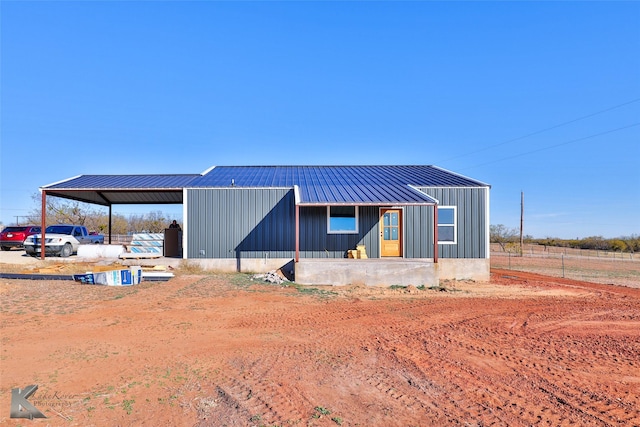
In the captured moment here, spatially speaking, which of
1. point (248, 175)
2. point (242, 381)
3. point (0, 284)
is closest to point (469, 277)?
point (248, 175)

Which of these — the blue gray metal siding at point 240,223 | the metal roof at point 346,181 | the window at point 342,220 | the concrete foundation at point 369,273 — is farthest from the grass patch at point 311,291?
the window at point 342,220

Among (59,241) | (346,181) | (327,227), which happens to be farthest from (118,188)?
(346,181)

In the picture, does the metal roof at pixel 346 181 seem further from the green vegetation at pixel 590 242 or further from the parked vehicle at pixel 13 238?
the green vegetation at pixel 590 242

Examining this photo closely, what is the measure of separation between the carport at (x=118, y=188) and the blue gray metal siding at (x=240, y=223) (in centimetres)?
144

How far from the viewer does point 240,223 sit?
15.4 meters

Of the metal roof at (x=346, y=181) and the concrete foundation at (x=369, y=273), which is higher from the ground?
the metal roof at (x=346, y=181)

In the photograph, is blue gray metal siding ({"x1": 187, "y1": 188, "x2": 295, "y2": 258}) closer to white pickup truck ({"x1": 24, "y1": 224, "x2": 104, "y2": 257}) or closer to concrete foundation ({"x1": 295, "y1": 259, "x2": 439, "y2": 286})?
concrete foundation ({"x1": 295, "y1": 259, "x2": 439, "y2": 286})

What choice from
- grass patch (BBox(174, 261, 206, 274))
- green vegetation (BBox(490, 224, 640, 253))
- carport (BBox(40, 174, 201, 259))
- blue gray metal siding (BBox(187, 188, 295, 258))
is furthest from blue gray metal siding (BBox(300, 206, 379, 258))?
green vegetation (BBox(490, 224, 640, 253))

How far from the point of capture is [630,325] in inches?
317

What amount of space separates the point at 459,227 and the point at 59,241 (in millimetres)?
18573

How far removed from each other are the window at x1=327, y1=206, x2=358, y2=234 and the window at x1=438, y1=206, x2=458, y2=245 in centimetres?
362

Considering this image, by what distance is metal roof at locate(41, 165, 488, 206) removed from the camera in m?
14.1

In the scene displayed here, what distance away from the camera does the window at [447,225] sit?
15459 mm

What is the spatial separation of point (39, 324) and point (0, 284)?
5.36 metres
